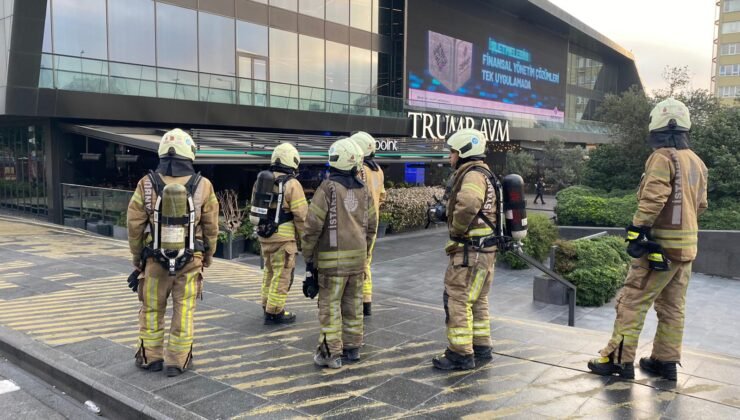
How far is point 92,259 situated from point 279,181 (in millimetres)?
6339

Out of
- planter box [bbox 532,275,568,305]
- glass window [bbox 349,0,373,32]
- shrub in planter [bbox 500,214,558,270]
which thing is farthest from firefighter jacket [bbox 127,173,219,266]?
glass window [bbox 349,0,373,32]

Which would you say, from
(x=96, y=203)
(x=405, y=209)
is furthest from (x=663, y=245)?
(x=96, y=203)

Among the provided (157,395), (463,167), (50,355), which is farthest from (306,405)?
(50,355)

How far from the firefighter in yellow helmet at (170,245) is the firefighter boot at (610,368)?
3434mm

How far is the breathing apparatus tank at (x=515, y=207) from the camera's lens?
15.3ft

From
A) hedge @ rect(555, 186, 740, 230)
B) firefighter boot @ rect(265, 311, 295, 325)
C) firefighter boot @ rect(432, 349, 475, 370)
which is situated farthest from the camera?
hedge @ rect(555, 186, 740, 230)

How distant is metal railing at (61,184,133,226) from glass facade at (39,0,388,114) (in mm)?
3219

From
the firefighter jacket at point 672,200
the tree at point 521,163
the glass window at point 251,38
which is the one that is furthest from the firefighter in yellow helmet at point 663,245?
the tree at point 521,163

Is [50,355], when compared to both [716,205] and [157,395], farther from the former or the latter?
[716,205]

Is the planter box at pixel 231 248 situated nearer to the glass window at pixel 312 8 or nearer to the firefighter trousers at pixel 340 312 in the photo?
the firefighter trousers at pixel 340 312

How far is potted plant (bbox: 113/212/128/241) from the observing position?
1359 centimetres

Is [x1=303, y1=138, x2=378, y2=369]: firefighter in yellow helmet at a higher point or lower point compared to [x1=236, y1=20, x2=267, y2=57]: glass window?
lower

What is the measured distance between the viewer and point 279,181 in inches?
228

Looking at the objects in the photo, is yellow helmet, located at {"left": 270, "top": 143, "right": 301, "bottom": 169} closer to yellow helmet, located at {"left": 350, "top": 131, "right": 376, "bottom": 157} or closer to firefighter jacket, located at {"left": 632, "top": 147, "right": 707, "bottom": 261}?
yellow helmet, located at {"left": 350, "top": 131, "right": 376, "bottom": 157}
